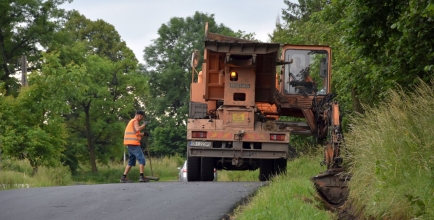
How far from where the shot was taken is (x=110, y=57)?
2655 inches

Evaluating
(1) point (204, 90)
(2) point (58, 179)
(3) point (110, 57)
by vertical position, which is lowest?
(2) point (58, 179)

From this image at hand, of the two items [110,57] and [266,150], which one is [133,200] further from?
[110,57]

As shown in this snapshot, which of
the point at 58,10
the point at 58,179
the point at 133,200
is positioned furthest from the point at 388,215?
the point at 58,10

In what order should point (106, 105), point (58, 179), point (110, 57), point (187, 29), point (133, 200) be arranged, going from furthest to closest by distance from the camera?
point (187, 29) → point (110, 57) → point (106, 105) → point (58, 179) → point (133, 200)

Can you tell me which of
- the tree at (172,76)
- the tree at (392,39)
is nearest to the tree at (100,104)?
the tree at (172,76)

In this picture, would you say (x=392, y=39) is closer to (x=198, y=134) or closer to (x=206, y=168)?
(x=198, y=134)

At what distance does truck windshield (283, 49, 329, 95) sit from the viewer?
773 inches

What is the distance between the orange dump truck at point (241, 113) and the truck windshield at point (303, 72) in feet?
2.24

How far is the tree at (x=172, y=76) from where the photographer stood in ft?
232

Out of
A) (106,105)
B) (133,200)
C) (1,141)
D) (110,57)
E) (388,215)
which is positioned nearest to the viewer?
(388,215)

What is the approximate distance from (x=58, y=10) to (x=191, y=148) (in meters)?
32.9

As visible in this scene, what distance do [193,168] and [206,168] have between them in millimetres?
407

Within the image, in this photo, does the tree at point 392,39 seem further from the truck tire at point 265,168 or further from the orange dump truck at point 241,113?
the truck tire at point 265,168

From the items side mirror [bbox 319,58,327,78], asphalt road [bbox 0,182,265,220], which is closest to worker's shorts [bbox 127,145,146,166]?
asphalt road [bbox 0,182,265,220]
